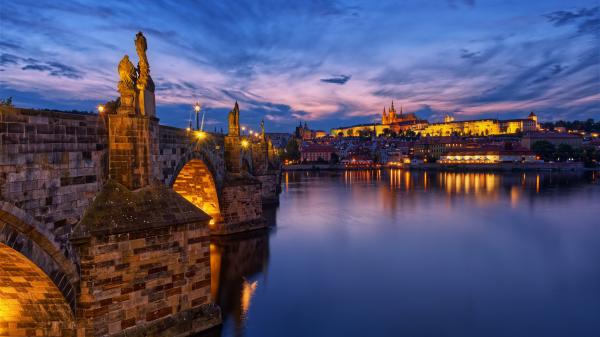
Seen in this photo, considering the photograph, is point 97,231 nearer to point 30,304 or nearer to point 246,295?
point 30,304

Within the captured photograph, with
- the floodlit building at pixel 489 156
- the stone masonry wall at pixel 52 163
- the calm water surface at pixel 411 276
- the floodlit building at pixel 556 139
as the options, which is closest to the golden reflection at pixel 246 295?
the calm water surface at pixel 411 276

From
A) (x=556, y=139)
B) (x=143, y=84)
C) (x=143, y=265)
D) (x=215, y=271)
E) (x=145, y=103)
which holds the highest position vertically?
(x=556, y=139)

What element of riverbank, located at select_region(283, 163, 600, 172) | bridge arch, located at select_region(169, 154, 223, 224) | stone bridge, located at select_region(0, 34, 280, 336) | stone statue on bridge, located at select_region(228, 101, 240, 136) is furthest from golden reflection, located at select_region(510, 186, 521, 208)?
riverbank, located at select_region(283, 163, 600, 172)

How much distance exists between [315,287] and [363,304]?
8.03 ft

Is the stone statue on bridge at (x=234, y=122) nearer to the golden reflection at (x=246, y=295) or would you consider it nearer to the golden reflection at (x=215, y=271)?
the golden reflection at (x=215, y=271)

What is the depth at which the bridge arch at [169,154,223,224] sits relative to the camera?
74.6 feet

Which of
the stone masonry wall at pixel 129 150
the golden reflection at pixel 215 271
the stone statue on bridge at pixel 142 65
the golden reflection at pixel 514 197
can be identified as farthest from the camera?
the golden reflection at pixel 514 197

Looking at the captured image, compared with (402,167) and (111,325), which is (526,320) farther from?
(402,167)

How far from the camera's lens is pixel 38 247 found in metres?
8.91

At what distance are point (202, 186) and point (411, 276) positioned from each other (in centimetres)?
1148

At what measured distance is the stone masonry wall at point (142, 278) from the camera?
979 cm

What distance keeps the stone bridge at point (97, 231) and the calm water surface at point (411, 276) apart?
2.58 metres

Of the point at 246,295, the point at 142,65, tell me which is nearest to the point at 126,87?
the point at 142,65

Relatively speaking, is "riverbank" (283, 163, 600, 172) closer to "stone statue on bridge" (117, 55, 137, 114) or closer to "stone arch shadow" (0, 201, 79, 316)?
"stone statue on bridge" (117, 55, 137, 114)
